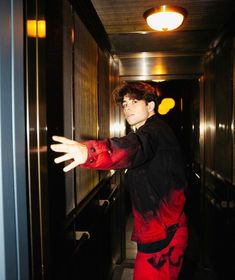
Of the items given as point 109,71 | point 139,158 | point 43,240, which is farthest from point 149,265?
point 109,71

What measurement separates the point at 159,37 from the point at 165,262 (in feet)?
8.55

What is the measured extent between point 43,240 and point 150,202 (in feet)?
3.51

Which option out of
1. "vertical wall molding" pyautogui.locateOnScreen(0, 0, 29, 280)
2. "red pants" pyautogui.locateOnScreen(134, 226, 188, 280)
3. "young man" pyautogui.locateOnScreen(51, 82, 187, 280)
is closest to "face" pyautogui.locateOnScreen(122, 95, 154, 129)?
"young man" pyautogui.locateOnScreen(51, 82, 187, 280)

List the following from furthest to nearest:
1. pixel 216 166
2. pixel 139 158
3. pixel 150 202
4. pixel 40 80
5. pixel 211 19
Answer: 1. pixel 216 166
2. pixel 211 19
3. pixel 150 202
4. pixel 139 158
5. pixel 40 80

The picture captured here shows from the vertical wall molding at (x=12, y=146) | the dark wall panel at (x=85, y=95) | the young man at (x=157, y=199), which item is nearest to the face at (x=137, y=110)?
the young man at (x=157, y=199)

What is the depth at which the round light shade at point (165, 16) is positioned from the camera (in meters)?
2.63

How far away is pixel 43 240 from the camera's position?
120cm

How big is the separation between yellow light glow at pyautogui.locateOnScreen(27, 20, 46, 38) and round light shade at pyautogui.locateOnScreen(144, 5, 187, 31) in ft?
5.71

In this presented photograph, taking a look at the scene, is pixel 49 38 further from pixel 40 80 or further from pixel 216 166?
pixel 216 166

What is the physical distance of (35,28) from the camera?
1.14 metres

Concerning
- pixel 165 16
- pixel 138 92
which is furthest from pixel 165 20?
pixel 138 92

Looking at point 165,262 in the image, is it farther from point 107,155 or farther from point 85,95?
point 85,95

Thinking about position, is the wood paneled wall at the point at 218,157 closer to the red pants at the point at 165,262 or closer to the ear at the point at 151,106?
the red pants at the point at 165,262

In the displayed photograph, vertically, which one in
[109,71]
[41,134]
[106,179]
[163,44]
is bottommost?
[106,179]
